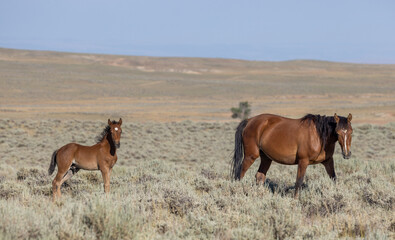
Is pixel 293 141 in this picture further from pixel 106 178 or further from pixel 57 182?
pixel 57 182

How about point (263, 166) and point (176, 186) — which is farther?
point (263, 166)

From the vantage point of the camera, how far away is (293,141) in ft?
25.7

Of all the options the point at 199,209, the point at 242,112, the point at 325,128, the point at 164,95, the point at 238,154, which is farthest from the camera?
the point at 164,95

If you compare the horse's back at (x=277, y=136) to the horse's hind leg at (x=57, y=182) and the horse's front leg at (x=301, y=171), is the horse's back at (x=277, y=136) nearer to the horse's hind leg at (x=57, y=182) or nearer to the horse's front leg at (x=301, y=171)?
the horse's front leg at (x=301, y=171)

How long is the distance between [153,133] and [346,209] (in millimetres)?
20192

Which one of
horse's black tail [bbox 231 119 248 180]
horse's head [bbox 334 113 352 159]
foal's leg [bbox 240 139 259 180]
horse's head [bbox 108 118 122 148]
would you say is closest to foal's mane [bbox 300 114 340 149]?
horse's head [bbox 334 113 352 159]

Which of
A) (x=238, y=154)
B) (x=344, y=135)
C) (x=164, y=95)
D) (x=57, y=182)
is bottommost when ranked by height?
(x=164, y=95)

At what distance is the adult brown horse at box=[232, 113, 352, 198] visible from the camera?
7555 millimetres

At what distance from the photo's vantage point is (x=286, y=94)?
6944 centimetres

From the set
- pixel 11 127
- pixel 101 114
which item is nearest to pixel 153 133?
pixel 11 127

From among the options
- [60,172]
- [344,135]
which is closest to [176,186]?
[60,172]

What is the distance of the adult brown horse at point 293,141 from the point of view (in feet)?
24.8

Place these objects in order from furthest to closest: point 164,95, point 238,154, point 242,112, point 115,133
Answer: point 164,95 < point 242,112 < point 238,154 < point 115,133

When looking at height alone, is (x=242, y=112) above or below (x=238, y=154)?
below
